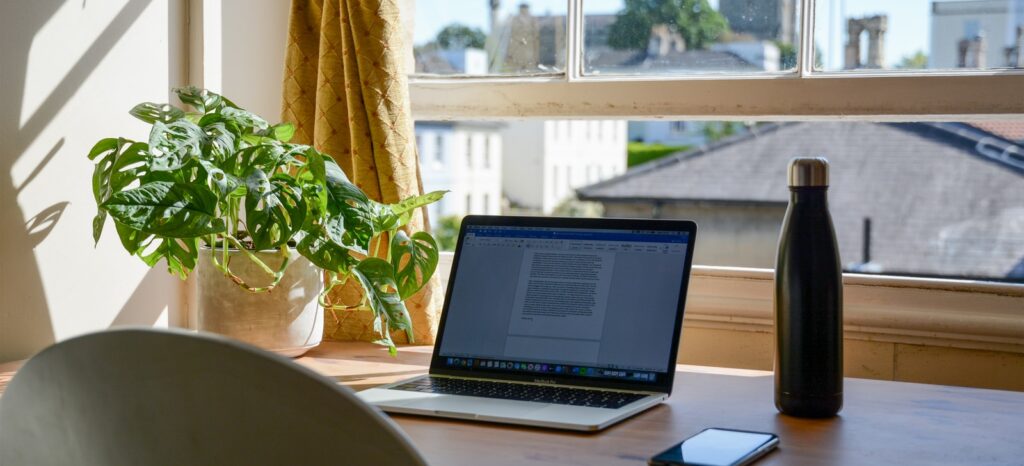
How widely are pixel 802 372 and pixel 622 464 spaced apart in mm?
262

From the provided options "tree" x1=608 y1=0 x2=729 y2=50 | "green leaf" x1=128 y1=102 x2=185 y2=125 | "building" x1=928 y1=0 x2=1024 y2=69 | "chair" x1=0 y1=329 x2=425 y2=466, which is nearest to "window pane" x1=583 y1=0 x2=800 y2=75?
"tree" x1=608 y1=0 x2=729 y2=50

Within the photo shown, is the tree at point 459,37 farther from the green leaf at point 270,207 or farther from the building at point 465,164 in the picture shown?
the building at point 465,164

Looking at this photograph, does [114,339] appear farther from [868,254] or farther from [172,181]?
[868,254]

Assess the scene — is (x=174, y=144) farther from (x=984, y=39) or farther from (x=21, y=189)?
(x=984, y=39)

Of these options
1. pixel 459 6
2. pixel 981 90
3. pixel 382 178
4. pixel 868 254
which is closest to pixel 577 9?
pixel 459 6

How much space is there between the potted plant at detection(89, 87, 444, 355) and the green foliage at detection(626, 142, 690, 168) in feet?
41.2

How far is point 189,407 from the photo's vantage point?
1.90ft

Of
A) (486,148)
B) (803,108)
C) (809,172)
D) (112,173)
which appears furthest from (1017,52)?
(486,148)

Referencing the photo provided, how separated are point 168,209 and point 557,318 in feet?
1.54

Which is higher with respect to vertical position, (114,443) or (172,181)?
(172,181)

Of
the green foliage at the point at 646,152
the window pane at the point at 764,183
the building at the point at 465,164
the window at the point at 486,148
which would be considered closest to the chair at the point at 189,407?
Answer: the window pane at the point at 764,183

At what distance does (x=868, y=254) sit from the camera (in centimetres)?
1430

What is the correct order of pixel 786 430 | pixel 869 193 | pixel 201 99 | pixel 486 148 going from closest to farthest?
pixel 786 430, pixel 201 99, pixel 486 148, pixel 869 193

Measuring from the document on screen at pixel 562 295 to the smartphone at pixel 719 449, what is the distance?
271 millimetres
